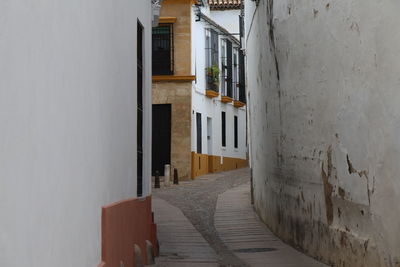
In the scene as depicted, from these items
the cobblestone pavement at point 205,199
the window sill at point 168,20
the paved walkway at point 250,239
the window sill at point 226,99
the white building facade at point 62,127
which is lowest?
the cobblestone pavement at point 205,199

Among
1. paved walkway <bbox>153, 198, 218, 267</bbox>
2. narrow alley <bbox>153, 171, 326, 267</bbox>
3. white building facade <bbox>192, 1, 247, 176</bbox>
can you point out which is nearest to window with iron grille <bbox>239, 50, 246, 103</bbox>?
white building facade <bbox>192, 1, 247, 176</bbox>

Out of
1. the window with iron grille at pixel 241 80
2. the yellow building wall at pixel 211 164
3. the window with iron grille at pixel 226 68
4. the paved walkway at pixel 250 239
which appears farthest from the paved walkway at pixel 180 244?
the window with iron grille at pixel 241 80

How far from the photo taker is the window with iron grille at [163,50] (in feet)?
80.1

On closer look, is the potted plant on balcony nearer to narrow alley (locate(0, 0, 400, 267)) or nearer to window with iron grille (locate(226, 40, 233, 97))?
window with iron grille (locate(226, 40, 233, 97))

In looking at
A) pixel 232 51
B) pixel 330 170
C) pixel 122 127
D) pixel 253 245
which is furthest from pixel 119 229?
pixel 232 51

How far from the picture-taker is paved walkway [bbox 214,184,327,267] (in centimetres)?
898

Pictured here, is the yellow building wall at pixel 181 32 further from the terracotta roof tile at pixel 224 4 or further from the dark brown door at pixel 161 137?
the terracotta roof tile at pixel 224 4

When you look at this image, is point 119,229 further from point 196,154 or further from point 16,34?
point 196,154

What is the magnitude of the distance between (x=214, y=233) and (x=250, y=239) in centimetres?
99

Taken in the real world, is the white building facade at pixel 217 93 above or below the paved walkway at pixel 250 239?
above

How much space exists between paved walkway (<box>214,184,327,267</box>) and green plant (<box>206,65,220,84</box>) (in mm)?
10522

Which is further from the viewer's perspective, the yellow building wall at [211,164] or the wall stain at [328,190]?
the yellow building wall at [211,164]

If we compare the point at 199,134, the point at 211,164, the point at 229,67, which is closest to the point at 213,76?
the point at 199,134

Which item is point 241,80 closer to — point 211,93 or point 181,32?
point 211,93
